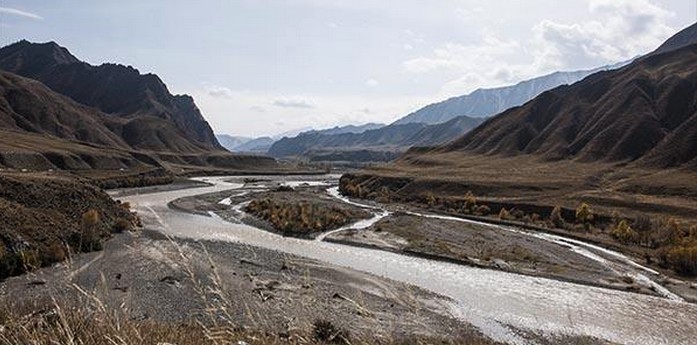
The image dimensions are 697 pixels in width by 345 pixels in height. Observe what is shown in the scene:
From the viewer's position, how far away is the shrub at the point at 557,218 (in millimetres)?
Answer: 71375

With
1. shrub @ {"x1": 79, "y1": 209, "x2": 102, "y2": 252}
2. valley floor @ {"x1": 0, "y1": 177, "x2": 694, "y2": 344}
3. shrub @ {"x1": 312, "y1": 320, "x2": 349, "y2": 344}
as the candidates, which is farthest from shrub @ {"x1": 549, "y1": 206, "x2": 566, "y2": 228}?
shrub @ {"x1": 312, "y1": 320, "x2": 349, "y2": 344}

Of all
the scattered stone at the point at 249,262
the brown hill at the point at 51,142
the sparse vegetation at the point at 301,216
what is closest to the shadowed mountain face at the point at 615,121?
the sparse vegetation at the point at 301,216

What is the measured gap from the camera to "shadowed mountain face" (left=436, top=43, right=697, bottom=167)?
126562mm

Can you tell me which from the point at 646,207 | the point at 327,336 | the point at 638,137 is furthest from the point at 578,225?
the point at 638,137

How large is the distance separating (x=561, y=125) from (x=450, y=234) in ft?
381

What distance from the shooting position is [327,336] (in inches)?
788

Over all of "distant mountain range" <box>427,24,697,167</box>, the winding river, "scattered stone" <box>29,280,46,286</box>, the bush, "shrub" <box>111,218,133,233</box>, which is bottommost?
the winding river

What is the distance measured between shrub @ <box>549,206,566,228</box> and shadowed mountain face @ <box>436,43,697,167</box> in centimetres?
4928

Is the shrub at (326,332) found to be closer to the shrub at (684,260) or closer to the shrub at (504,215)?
the shrub at (684,260)

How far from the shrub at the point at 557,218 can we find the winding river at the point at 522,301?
16.8 meters

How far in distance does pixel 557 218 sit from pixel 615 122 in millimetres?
86770

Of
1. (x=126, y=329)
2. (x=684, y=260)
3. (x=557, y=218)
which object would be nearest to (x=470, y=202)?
(x=557, y=218)

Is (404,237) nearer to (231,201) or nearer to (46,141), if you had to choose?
(231,201)

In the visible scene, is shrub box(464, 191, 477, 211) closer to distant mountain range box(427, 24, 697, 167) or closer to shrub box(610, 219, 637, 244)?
shrub box(610, 219, 637, 244)
